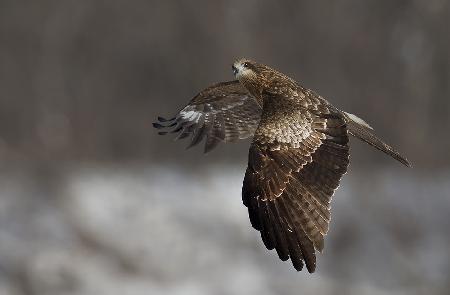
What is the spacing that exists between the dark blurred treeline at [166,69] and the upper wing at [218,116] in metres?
9.84

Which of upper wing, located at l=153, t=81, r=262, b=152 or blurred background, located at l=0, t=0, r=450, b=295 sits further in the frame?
blurred background, located at l=0, t=0, r=450, b=295

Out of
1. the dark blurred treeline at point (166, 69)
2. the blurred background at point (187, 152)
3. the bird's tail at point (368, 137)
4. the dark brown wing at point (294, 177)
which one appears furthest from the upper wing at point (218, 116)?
the dark blurred treeline at point (166, 69)

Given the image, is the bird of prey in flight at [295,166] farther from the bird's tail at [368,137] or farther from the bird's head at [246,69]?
the bird's head at [246,69]

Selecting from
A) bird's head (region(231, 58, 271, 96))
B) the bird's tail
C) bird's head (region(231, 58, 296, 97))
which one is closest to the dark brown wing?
the bird's tail

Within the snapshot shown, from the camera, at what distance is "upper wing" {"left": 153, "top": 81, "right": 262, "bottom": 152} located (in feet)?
41.2

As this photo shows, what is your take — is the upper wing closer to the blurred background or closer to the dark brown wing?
the dark brown wing

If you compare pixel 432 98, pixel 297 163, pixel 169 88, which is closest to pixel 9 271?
pixel 169 88

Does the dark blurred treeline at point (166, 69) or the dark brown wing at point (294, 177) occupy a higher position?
the dark blurred treeline at point (166, 69)

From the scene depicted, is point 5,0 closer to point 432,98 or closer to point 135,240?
point 135,240

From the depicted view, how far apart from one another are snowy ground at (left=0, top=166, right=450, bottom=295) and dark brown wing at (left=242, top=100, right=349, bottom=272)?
10.1 meters

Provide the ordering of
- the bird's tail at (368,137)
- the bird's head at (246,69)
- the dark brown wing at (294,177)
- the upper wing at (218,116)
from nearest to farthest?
1. the dark brown wing at (294,177)
2. the bird's tail at (368,137)
3. the bird's head at (246,69)
4. the upper wing at (218,116)

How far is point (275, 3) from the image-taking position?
78.7 feet

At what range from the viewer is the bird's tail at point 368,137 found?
36.3 feet

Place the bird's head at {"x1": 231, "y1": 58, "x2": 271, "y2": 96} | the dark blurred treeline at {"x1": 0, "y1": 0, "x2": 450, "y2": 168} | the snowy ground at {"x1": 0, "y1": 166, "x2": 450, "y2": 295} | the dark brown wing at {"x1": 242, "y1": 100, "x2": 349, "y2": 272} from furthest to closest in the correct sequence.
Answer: the dark blurred treeline at {"x1": 0, "y1": 0, "x2": 450, "y2": 168}, the snowy ground at {"x1": 0, "y1": 166, "x2": 450, "y2": 295}, the bird's head at {"x1": 231, "y1": 58, "x2": 271, "y2": 96}, the dark brown wing at {"x1": 242, "y1": 100, "x2": 349, "y2": 272}
